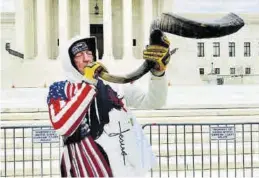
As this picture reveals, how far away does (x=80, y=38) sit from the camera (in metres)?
3.28

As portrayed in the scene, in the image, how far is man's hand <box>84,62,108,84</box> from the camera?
3.21m

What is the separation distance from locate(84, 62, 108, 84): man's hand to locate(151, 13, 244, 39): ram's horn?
0.49 metres

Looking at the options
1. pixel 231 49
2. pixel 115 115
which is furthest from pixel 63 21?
pixel 115 115

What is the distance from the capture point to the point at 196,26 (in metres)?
3.00

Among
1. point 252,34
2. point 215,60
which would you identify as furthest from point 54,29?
point 252,34

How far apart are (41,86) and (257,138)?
73.4ft

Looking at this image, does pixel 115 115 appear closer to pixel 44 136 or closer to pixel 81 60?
pixel 81 60

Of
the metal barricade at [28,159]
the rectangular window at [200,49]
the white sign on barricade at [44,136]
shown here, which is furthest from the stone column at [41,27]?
the white sign on barricade at [44,136]

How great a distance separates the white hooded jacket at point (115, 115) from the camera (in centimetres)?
314

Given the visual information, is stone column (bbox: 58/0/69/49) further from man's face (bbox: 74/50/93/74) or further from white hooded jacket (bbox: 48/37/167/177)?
man's face (bbox: 74/50/93/74)

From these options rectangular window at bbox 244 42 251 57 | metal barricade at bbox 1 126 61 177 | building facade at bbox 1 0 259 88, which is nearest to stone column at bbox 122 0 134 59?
building facade at bbox 1 0 259 88

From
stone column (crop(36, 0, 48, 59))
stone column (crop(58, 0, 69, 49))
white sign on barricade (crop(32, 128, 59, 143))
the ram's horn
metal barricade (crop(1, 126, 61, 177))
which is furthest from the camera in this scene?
stone column (crop(36, 0, 48, 59))

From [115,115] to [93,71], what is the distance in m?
0.35

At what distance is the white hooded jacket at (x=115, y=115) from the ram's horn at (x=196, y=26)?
499 mm
